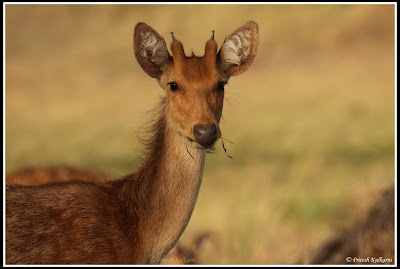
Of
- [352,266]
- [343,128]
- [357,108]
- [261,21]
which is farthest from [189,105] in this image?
[261,21]

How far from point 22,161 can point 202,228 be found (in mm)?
9526

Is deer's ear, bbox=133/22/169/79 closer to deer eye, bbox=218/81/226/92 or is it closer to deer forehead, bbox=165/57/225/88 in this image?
deer forehead, bbox=165/57/225/88

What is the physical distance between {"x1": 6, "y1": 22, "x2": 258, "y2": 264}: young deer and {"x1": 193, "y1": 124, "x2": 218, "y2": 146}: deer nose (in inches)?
0.4

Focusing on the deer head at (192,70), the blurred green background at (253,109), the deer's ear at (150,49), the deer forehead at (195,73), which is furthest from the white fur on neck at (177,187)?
the blurred green background at (253,109)

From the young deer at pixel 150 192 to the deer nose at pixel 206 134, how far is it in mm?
11

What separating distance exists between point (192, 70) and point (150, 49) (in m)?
0.60

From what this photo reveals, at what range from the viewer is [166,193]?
340 inches

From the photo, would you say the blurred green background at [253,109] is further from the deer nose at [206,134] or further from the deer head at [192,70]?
the deer nose at [206,134]

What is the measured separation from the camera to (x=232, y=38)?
28.6 ft

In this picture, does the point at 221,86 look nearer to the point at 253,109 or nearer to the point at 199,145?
the point at 199,145

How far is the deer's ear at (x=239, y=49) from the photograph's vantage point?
28.7ft

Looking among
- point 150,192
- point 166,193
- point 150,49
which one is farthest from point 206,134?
point 150,49

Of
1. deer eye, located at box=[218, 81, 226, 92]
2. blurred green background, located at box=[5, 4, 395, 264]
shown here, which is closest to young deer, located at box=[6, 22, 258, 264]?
deer eye, located at box=[218, 81, 226, 92]

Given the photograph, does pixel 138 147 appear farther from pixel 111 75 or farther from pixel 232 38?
pixel 111 75
